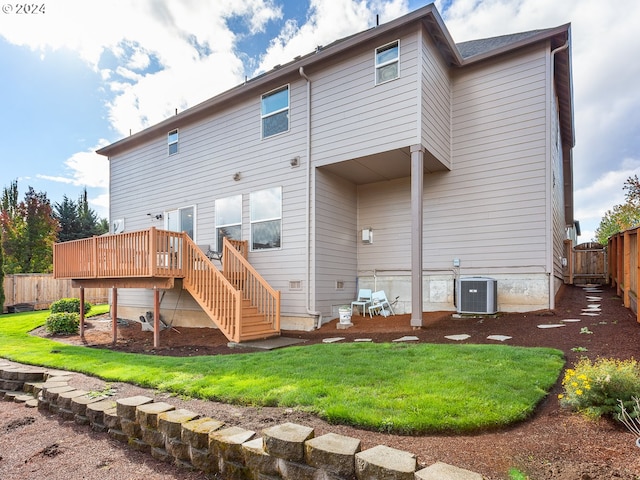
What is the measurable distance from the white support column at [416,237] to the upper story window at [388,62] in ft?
5.47

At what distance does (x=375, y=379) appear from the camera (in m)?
3.71

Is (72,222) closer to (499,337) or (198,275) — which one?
(198,275)

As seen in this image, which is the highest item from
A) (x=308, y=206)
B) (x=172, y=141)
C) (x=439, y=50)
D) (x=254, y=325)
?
(x=439, y=50)

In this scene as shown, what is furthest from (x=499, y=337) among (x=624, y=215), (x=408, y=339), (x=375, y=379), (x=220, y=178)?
(x=624, y=215)

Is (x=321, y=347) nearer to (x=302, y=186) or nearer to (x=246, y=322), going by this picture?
(x=246, y=322)

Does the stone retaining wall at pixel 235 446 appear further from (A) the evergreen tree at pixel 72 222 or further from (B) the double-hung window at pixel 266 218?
(A) the evergreen tree at pixel 72 222

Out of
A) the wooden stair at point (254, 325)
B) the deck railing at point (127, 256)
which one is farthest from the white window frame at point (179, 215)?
the wooden stair at point (254, 325)

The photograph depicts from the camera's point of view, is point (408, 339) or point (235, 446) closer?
point (235, 446)

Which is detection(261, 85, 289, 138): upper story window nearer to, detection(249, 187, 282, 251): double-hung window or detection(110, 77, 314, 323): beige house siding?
detection(110, 77, 314, 323): beige house siding

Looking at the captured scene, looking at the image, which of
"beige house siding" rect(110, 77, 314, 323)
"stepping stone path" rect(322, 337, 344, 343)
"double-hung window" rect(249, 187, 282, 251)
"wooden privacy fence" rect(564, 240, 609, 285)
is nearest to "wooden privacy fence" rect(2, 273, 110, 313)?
"beige house siding" rect(110, 77, 314, 323)

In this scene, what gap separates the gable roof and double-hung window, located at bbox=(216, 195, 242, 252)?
8.77 ft

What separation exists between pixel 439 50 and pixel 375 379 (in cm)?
715

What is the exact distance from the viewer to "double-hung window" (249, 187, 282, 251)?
348 inches

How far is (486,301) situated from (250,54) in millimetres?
10223
